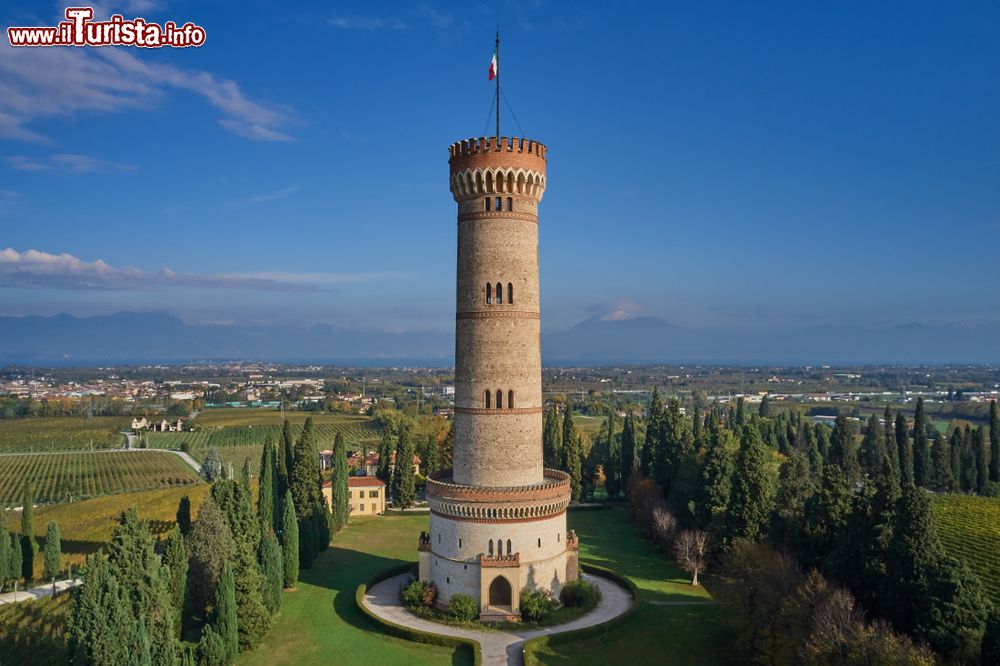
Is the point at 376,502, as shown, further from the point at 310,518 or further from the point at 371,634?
the point at 371,634

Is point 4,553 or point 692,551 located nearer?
point 4,553

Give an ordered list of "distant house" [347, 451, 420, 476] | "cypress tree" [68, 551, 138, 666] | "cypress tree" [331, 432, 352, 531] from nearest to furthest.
A: "cypress tree" [68, 551, 138, 666], "cypress tree" [331, 432, 352, 531], "distant house" [347, 451, 420, 476]

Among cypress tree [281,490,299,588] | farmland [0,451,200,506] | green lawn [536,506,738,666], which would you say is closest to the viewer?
green lawn [536,506,738,666]

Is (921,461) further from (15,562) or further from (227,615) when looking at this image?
(15,562)

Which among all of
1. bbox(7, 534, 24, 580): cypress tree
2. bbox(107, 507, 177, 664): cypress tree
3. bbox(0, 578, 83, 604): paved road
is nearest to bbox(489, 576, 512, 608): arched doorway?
bbox(107, 507, 177, 664): cypress tree

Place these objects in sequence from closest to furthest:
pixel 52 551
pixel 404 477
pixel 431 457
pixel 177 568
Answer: pixel 177 568 → pixel 52 551 → pixel 404 477 → pixel 431 457

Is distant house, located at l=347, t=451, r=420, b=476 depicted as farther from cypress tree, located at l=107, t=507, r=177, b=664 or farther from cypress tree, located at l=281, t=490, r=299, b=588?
cypress tree, located at l=107, t=507, r=177, b=664

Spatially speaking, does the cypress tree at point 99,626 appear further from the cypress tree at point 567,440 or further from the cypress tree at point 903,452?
the cypress tree at point 903,452

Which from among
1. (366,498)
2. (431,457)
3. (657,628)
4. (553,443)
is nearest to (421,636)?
(657,628)
